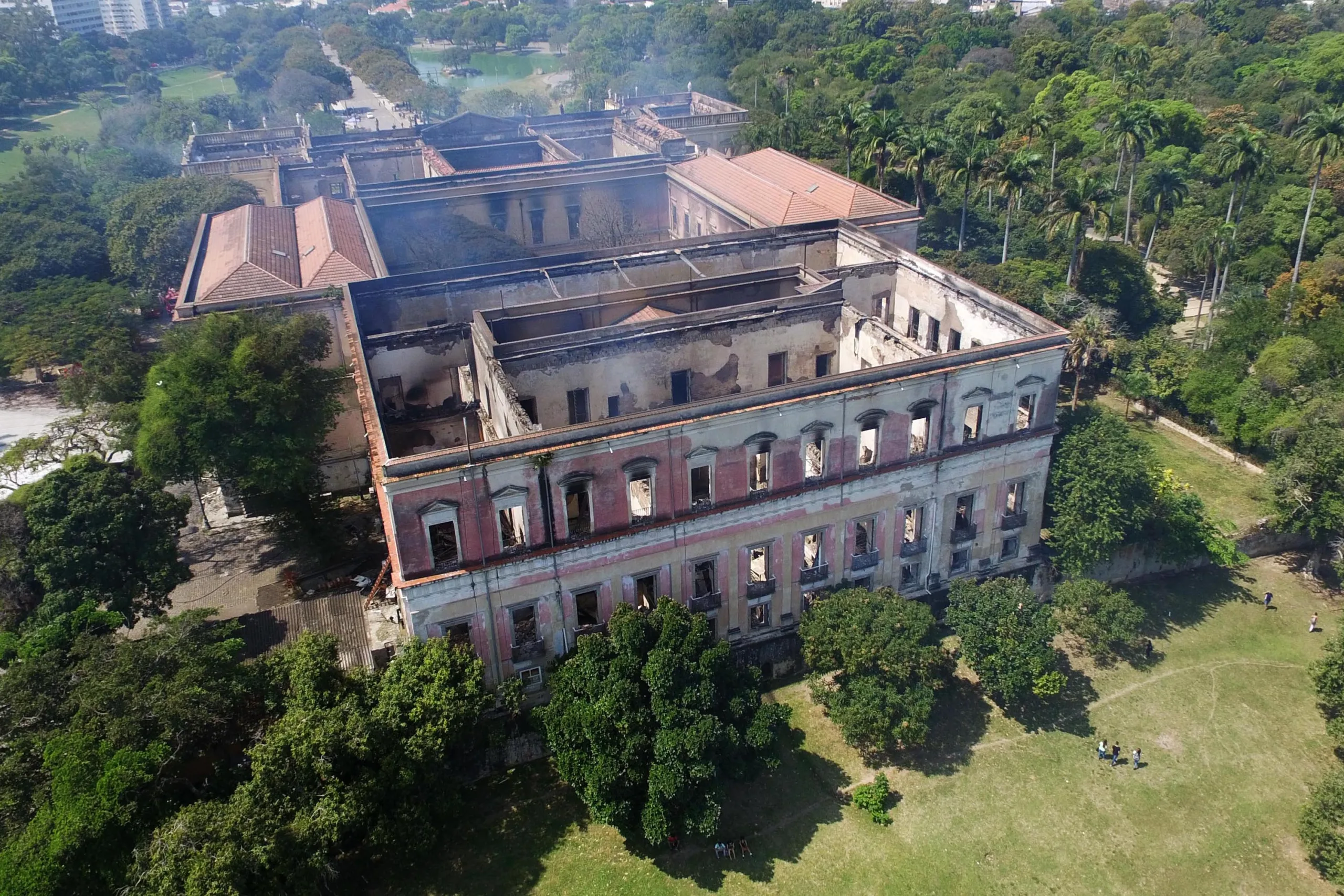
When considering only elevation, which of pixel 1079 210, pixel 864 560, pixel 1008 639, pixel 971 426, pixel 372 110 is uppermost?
pixel 1079 210

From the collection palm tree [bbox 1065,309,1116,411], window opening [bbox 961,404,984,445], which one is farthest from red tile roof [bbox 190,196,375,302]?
palm tree [bbox 1065,309,1116,411]

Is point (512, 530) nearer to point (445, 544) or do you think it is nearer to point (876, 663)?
point (445, 544)

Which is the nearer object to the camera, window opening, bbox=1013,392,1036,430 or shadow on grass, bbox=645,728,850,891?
shadow on grass, bbox=645,728,850,891

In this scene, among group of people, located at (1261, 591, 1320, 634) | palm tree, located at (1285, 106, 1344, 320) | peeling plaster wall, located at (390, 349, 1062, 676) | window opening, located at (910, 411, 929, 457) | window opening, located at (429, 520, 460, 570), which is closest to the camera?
peeling plaster wall, located at (390, 349, 1062, 676)

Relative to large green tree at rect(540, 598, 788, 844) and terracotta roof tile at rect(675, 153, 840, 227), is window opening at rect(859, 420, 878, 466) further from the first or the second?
terracotta roof tile at rect(675, 153, 840, 227)

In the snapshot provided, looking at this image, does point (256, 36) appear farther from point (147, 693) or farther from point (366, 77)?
point (147, 693)

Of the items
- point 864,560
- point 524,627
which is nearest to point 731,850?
point 524,627
